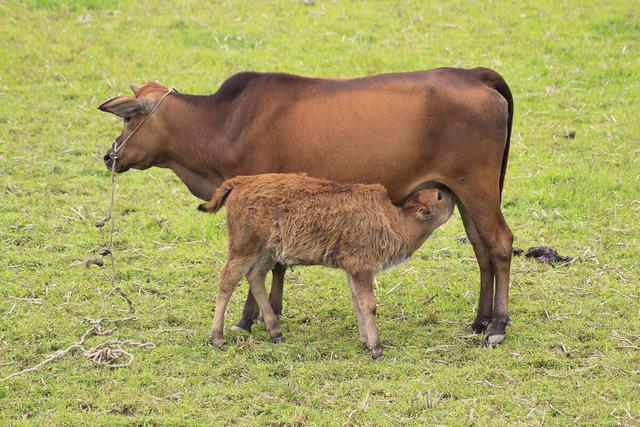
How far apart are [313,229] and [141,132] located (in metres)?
1.99

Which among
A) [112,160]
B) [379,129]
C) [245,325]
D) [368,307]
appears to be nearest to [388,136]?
[379,129]

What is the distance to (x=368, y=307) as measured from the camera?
7609 millimetres

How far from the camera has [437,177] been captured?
8.05m

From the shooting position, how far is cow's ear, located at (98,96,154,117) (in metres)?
8.43

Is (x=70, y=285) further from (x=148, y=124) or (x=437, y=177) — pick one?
(x=437, y=177)

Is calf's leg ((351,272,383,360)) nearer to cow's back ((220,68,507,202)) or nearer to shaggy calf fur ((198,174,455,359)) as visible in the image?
shaggy calf fur ((198,174,455,359))

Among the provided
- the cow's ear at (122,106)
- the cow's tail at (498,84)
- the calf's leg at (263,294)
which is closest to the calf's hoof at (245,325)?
the calf's leg at (263,294)

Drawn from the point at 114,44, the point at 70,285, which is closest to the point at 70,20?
the point at 114,44

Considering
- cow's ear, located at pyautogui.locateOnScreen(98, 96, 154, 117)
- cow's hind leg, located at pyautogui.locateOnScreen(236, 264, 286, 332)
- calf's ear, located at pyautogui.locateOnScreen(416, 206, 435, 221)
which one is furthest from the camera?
cow's ear, located at pyautogui.locateOnScreen(98, 96, 154, 117)

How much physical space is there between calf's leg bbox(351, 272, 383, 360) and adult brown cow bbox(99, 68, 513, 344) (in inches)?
33.5

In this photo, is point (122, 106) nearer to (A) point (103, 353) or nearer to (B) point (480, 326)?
(A) point (103, 353)

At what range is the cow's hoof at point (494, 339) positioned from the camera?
794 centimetres

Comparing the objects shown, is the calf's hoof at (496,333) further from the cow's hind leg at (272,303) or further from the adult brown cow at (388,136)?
the cow's hind leg at (272,303)

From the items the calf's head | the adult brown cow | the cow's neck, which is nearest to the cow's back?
the adult brown cow
